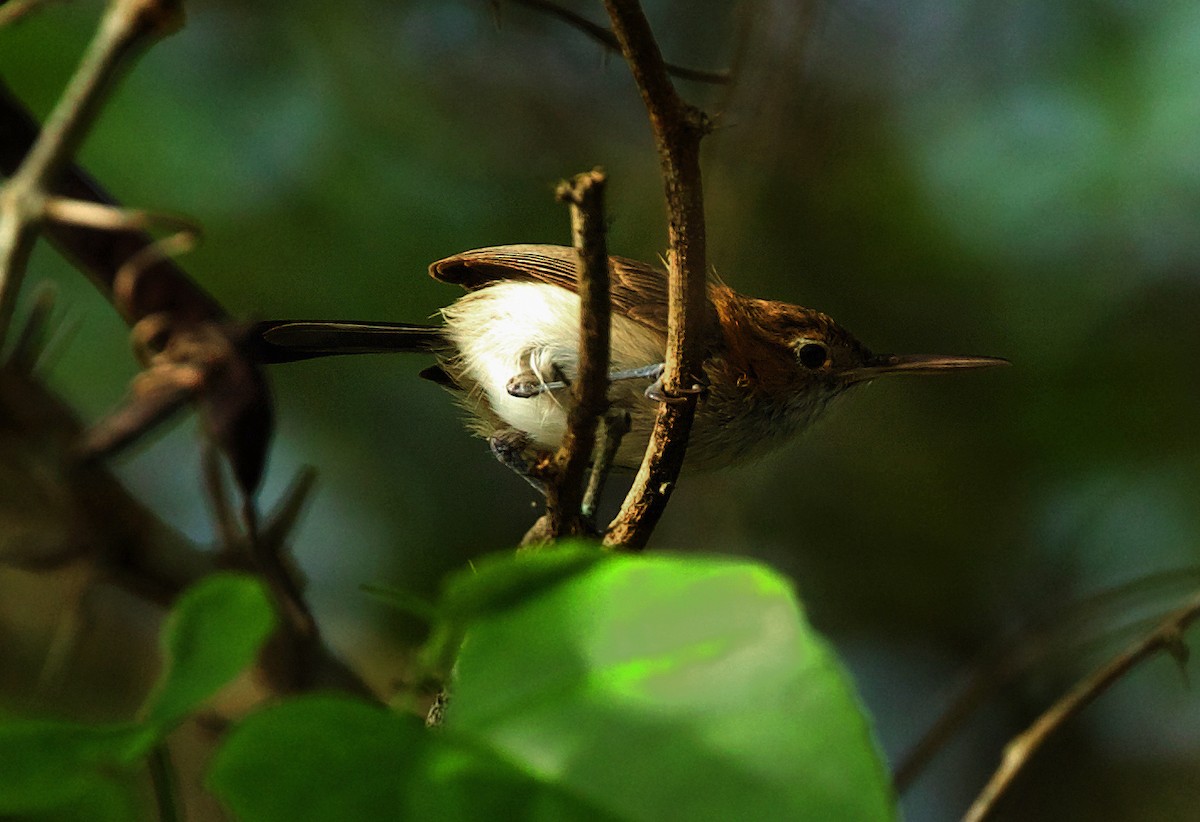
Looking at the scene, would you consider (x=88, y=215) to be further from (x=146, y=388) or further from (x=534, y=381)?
→ (x=534, y=381)

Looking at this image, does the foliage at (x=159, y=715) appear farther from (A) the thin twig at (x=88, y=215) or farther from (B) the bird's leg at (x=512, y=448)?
(B) the bird's leg at (x=512, y=448)

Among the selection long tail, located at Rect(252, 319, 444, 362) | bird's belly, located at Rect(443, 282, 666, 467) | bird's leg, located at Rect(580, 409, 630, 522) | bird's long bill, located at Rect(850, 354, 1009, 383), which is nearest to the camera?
bird's leg, located at Rect(580, 409, 630, 522)

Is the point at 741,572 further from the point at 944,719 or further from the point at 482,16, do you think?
the point at 482,16

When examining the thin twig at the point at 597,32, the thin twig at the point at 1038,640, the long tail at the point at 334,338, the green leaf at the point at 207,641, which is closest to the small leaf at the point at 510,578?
the green leaf at the point at 207,641

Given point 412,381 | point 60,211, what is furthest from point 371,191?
point 60,211

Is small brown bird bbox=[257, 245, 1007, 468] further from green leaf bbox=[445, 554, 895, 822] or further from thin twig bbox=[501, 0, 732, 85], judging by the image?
green leaf bbox=[445, 554, 895, 822]

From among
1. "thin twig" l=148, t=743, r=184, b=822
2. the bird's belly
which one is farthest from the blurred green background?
"thin twig" l=148, t=743, r=184, b=822
